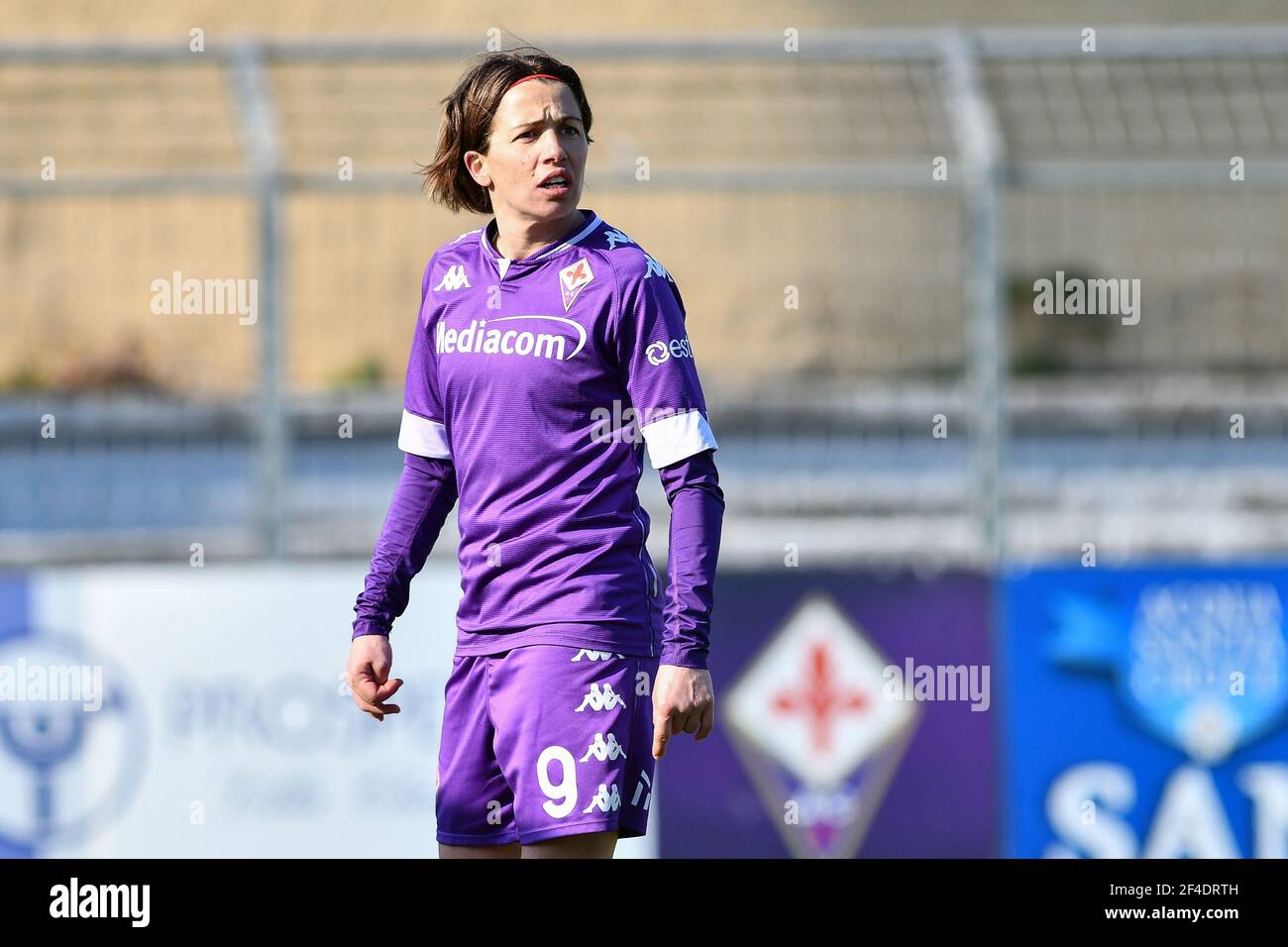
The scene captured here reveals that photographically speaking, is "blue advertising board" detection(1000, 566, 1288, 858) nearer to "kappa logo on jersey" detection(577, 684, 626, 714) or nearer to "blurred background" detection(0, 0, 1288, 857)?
"blurred background" detection(0, 0, 1288, 857)

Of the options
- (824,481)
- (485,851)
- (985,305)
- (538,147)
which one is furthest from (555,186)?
(824,481)

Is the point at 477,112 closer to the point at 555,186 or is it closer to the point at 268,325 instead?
the point at 555,186

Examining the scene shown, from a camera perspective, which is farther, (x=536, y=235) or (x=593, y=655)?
(x=536, y=235)

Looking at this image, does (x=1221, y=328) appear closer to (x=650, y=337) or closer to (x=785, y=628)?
(x=785, y=628)

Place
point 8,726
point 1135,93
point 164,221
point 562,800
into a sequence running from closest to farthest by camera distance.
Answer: point 562,800
point 8,726
point 1135,93
point 164,221

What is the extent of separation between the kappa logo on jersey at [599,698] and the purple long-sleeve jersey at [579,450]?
0.25ft

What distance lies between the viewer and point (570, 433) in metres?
3.25

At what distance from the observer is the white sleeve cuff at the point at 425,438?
349cm

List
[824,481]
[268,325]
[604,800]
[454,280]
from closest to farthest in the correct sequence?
[604,800] < [454,280] < [268,325] < [824,481]

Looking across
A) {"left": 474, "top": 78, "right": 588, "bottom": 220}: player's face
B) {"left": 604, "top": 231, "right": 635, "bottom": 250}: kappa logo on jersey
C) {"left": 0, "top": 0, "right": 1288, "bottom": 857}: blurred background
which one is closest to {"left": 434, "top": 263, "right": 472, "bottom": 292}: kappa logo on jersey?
{"left": 474, "top": 78, "right": 588, "bottom": 220}: player's face

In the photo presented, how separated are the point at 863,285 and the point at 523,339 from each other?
3917 millimetres

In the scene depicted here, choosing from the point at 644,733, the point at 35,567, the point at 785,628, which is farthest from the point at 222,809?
the point at 644,733

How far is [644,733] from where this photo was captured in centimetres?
328

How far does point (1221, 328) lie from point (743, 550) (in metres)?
1.89
